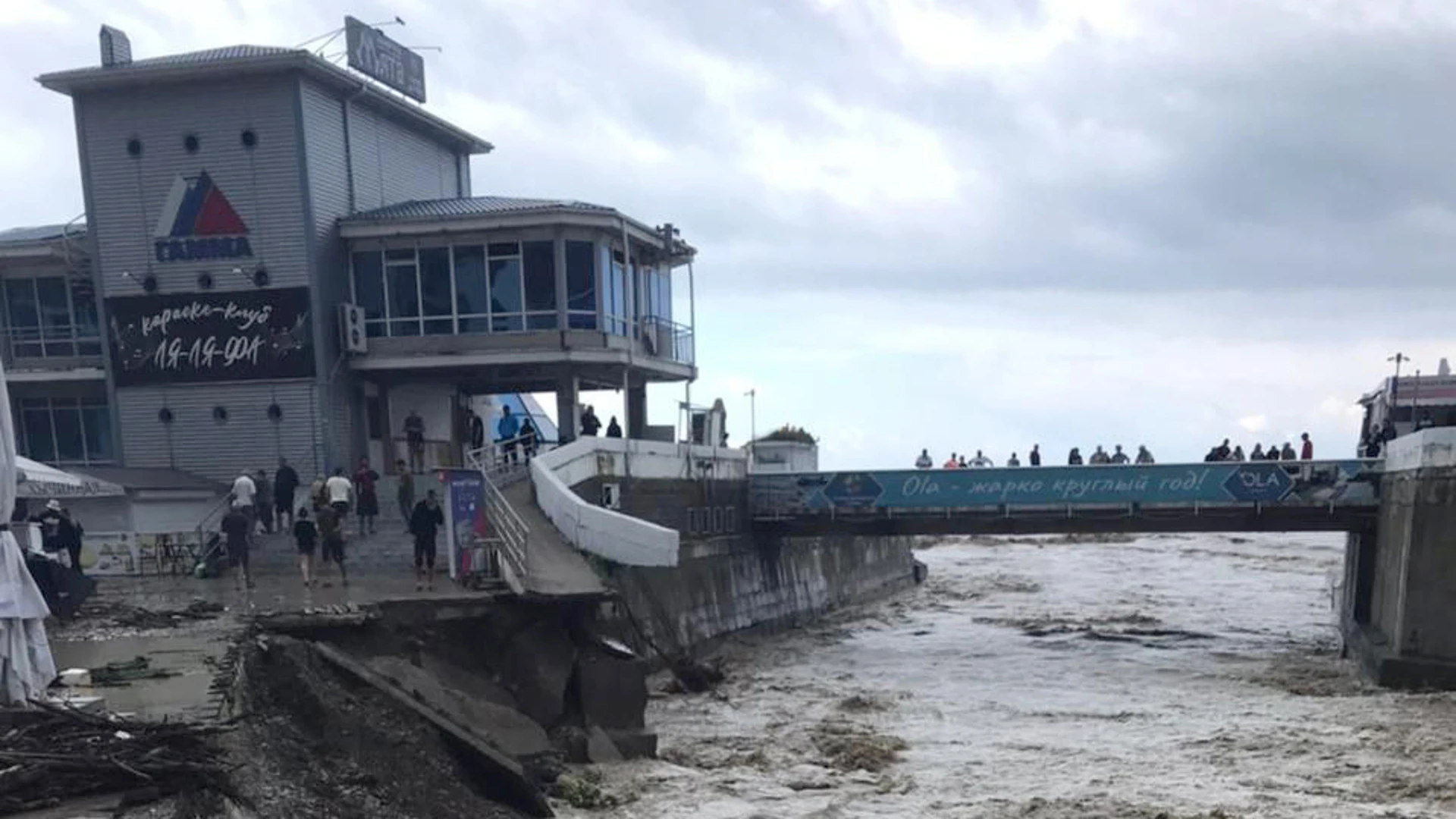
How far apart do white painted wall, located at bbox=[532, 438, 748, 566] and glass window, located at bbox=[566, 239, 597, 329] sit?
4.11 meters

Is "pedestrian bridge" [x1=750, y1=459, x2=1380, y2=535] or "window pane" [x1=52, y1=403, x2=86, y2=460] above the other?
"window pane" [x1=52, y1=403, x2=86, y2=460]

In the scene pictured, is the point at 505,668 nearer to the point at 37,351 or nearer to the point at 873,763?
the point at 873,763

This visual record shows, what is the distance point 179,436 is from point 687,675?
15392 mm

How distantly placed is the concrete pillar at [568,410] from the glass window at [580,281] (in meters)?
1.84

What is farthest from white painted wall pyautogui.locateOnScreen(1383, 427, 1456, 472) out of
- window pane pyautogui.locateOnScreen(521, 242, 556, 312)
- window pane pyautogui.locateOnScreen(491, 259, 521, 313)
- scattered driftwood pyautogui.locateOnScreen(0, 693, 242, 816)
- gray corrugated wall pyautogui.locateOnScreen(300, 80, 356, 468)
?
gray corrugated wall pyautogui.locateOnScreen(300, 80, 356, 468)

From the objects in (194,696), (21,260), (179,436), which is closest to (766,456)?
(179,436)

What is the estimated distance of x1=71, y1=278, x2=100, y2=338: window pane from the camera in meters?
28.4

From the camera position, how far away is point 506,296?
26484 millimetres

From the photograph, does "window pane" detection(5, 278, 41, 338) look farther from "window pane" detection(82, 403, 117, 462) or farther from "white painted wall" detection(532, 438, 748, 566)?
"white painted wall" detection(532, 438, 748, 566)

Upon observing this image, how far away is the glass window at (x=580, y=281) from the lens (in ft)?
86.4

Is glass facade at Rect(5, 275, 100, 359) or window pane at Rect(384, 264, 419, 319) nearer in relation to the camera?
window pane at Rect(384, 264, 419, 319)

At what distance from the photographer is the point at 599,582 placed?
15.5m

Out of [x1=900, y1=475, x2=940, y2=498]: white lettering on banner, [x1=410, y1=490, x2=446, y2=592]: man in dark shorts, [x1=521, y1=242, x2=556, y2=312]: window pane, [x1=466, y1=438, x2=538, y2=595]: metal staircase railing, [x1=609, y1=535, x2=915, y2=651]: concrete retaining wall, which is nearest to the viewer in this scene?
[x1=466, y1=438, x2=538, y2=595]: metal staircase railing

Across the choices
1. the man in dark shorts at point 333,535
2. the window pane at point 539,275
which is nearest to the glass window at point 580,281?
the window pane at point 539,275
